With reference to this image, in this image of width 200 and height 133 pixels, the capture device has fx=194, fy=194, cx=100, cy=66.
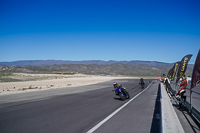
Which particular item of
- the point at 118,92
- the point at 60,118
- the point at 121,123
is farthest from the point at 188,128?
the point at 118,92

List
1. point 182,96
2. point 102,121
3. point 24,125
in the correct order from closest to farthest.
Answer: point 24,125 → point 102,121 → point 182,96

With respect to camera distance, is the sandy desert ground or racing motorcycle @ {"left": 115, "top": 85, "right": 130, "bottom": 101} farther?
the sandy desert ground

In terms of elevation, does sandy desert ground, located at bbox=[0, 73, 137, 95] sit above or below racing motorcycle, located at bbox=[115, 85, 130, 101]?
below

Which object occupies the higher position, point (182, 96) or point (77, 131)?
point (182, 96)

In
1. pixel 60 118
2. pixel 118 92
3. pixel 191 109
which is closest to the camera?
pixel 60 118

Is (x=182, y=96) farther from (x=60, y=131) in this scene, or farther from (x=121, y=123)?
(x=60, y=131)

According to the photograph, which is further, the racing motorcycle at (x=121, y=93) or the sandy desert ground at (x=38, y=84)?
the sandy desert ground at (x=38, y=84)

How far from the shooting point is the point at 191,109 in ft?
28.6

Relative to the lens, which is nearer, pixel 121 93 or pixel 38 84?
pixel 121 93

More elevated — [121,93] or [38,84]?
[121,93]

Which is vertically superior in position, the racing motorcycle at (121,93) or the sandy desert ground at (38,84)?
the racing motorcycle at (121,93)

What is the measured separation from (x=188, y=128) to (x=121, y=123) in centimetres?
226

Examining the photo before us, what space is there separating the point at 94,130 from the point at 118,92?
822 cm

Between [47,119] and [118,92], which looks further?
[118,92]
